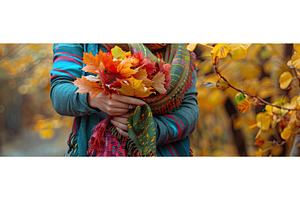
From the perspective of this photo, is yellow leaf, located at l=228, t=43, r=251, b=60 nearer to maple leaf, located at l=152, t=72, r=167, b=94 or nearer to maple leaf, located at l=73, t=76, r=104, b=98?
maple leaf, located at l=152, t=72, r=167, b=94

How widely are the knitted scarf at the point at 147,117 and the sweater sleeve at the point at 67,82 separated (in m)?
0.09

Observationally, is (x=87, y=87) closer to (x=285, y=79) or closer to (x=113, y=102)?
(x=113, y=102)

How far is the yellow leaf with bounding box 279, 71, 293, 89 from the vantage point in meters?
1.21

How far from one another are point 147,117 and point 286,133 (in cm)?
78

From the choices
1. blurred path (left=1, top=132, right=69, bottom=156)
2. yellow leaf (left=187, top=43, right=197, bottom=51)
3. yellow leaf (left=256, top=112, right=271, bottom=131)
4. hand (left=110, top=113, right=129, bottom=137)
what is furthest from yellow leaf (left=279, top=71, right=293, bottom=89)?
blurred path (left=1, top=132, right=69, bottom=156)

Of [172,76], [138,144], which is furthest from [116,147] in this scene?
[172,76]

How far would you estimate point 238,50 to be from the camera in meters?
1.17

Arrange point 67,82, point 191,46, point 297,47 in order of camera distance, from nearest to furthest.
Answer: point 67,82
point 191,46
point 297,47

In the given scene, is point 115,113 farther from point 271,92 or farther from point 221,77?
point 271,92

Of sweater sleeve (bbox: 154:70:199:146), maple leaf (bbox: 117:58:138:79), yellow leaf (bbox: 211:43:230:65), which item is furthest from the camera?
yellow leaf (bbox: 211:43:230:65)

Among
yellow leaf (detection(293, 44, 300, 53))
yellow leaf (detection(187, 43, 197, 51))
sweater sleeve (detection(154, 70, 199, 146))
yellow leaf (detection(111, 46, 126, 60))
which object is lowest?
sweater sleeve (detection(154, 70, 199, 146))

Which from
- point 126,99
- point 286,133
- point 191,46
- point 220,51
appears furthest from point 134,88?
point 286,133

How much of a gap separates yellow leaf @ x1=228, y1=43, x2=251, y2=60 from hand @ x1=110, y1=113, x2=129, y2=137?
596 mm

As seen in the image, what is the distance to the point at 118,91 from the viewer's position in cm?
77
